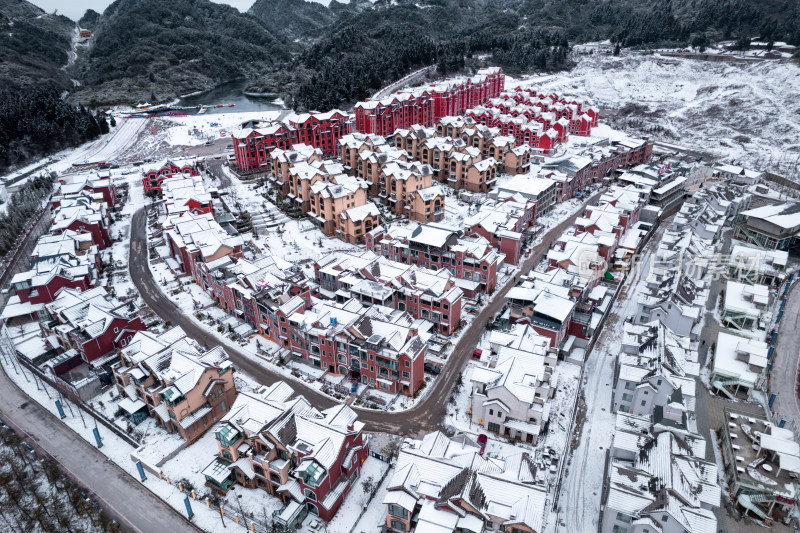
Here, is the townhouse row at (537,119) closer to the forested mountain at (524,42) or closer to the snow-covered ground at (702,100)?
the snow-covered ground at (702,100)

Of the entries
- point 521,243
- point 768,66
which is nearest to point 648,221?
point 521,243

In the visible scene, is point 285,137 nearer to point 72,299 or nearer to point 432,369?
point 72,299

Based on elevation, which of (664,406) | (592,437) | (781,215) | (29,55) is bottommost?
(592,437)

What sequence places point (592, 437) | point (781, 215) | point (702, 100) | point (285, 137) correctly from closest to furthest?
point (592, 437), point (781, 215), point (285, 137), point (702, 100)

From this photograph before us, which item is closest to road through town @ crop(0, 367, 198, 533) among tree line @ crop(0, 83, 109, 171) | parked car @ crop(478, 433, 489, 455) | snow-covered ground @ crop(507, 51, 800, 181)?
parked car @ crop(478, 433, 489, 455)

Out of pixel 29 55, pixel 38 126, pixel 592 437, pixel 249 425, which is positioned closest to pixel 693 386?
pixel 592 437

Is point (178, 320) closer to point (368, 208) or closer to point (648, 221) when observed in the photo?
point (368, 208)
